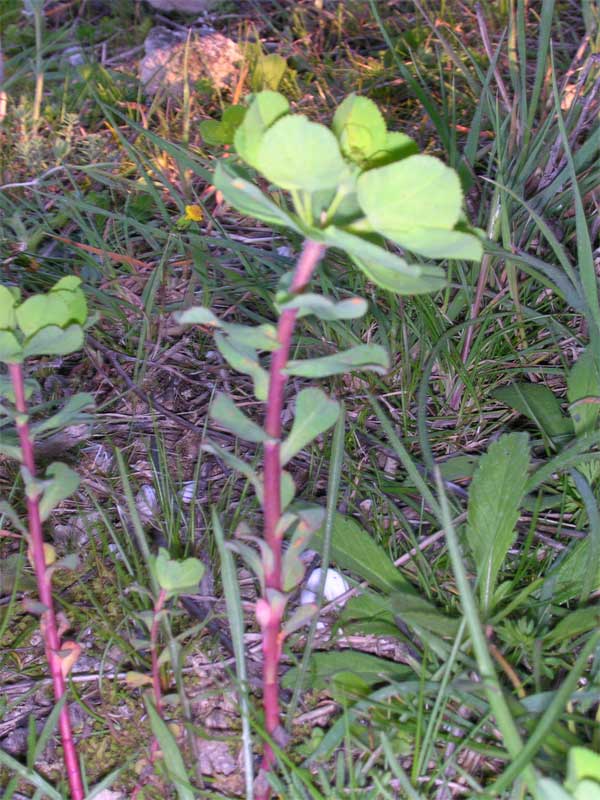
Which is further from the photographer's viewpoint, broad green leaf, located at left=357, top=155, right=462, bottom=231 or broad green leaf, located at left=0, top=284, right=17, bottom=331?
broad green leaf, located at left=0, top=284, right=17, bottom=331

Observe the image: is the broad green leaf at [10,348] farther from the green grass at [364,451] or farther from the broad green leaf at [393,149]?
the broad green leaf at [393,149]

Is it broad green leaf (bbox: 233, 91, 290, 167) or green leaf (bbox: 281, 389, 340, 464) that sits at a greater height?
broad green leaf (bbox: 233, 91, 290, 167)

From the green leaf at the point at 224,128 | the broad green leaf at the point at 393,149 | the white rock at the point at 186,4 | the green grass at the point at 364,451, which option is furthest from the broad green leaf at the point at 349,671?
the white rock at the point at 186,4

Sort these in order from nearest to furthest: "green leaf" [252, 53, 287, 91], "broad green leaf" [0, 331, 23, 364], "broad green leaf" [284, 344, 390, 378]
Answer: "broad green leaf" [284, 344, 390, 378], "broad green leaf" [0, 331, 23, 364], "green leaf" [252, 53, 287, 91]

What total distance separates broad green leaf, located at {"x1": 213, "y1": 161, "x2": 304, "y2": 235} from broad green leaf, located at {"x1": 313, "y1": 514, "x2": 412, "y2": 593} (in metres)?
0.53

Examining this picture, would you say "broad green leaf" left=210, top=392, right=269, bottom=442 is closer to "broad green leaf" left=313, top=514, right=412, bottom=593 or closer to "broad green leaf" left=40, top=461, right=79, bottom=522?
"broad green leaf" left=40, top=461, right=79, bottom=522

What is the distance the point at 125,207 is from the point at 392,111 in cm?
78

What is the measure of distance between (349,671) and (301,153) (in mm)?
645

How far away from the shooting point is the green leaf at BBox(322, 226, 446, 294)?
0.65 meters

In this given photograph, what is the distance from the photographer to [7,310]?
904mm

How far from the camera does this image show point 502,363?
152 cm

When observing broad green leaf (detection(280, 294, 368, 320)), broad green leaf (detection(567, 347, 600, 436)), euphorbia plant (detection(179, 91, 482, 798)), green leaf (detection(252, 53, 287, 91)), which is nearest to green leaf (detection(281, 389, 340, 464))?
euphorbia plant (detection(179, 91, 482, 798))

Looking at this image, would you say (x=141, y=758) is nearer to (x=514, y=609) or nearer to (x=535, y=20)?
(x=514, y=609)

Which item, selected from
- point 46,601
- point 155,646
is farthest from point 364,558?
point 46,601
